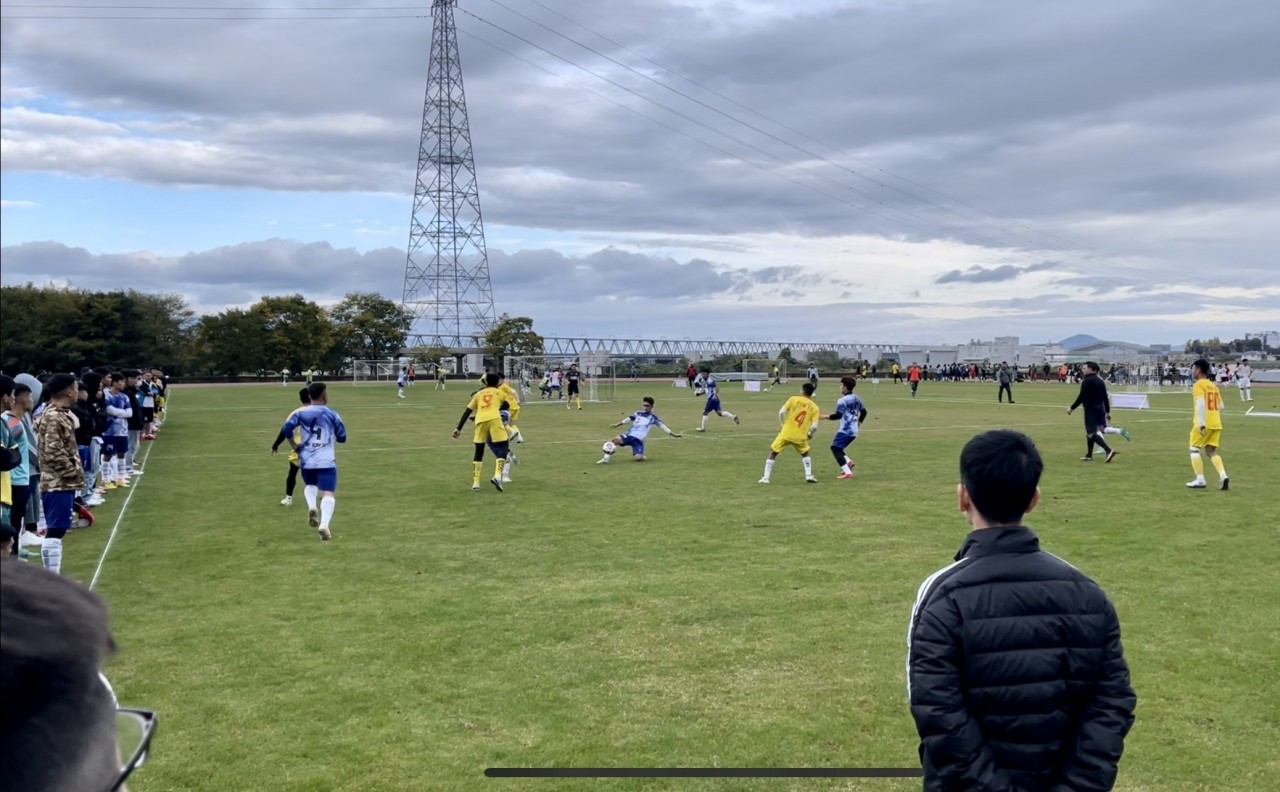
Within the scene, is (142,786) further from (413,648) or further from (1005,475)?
(1005,475)

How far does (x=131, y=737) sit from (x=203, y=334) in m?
104

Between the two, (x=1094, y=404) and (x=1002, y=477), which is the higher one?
(x=1002, y=477)

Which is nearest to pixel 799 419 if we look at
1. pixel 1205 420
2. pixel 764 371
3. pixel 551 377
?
pixel 1205 420

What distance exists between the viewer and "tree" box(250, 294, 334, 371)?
9825 centimetres

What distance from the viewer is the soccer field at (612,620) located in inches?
227

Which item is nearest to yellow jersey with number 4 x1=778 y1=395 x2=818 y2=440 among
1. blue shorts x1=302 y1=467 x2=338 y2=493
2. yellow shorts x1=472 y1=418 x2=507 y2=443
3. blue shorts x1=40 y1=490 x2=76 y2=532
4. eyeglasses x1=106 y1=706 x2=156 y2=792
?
yellow shorts x1=472 y1=418 x2=507 y2=443

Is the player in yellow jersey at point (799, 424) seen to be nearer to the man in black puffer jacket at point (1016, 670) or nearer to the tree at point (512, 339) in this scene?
the man in black puffer jacket at point (1016, 670)

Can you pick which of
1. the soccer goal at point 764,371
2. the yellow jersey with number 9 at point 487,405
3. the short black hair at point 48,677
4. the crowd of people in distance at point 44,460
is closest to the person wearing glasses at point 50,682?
the short black hair at point 48,677

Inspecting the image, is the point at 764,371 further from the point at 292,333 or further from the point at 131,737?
the point at 131,737

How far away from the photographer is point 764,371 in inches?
3383

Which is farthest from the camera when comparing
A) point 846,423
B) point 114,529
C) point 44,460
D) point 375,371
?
point 375,371

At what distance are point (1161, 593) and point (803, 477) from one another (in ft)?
30.9

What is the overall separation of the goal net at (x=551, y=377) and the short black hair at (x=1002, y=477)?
48166 millimetres

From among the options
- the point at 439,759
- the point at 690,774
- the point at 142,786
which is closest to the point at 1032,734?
the point at 690,774
